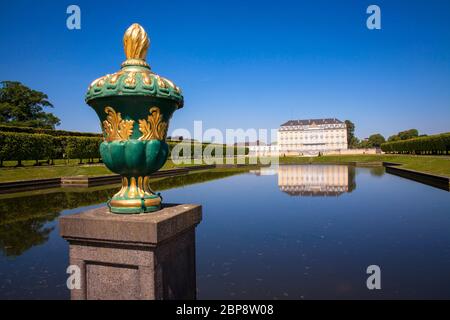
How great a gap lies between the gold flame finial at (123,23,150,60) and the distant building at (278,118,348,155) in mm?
99060

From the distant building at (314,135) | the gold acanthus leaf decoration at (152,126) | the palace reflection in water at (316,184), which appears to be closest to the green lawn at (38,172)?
the palace reflection in water at (316,184)

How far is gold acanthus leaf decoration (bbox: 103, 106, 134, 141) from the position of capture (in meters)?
2.98

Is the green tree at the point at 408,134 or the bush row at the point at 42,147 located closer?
the bush row at the point at 42,147

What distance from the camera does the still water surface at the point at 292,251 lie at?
168 inches

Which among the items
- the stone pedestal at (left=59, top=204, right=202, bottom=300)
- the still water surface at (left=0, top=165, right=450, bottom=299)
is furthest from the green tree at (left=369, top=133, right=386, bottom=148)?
the stone pedestal at (left=59, top=204, right=202, bottom=300)

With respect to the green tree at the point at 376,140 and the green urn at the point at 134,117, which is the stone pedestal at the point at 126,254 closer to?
the green urn at the point at 134,117

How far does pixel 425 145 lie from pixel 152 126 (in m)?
51.2

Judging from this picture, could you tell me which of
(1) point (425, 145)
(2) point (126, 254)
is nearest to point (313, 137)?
→ (1) point (425, 145)

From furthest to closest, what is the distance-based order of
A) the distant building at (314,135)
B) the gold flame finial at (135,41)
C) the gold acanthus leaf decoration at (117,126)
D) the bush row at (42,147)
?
the distant building at (314,135)
the bush row at (42,147)
the gold flame finial at (135,41)
the gold acanthus leaf decoration at (117,126)

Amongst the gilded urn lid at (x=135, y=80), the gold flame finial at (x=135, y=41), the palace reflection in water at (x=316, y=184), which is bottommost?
the palace reflection in water at (x=316, y=184)

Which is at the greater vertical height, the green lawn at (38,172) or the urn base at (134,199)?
the urn base at (134,199)

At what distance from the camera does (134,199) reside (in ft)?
10.3
